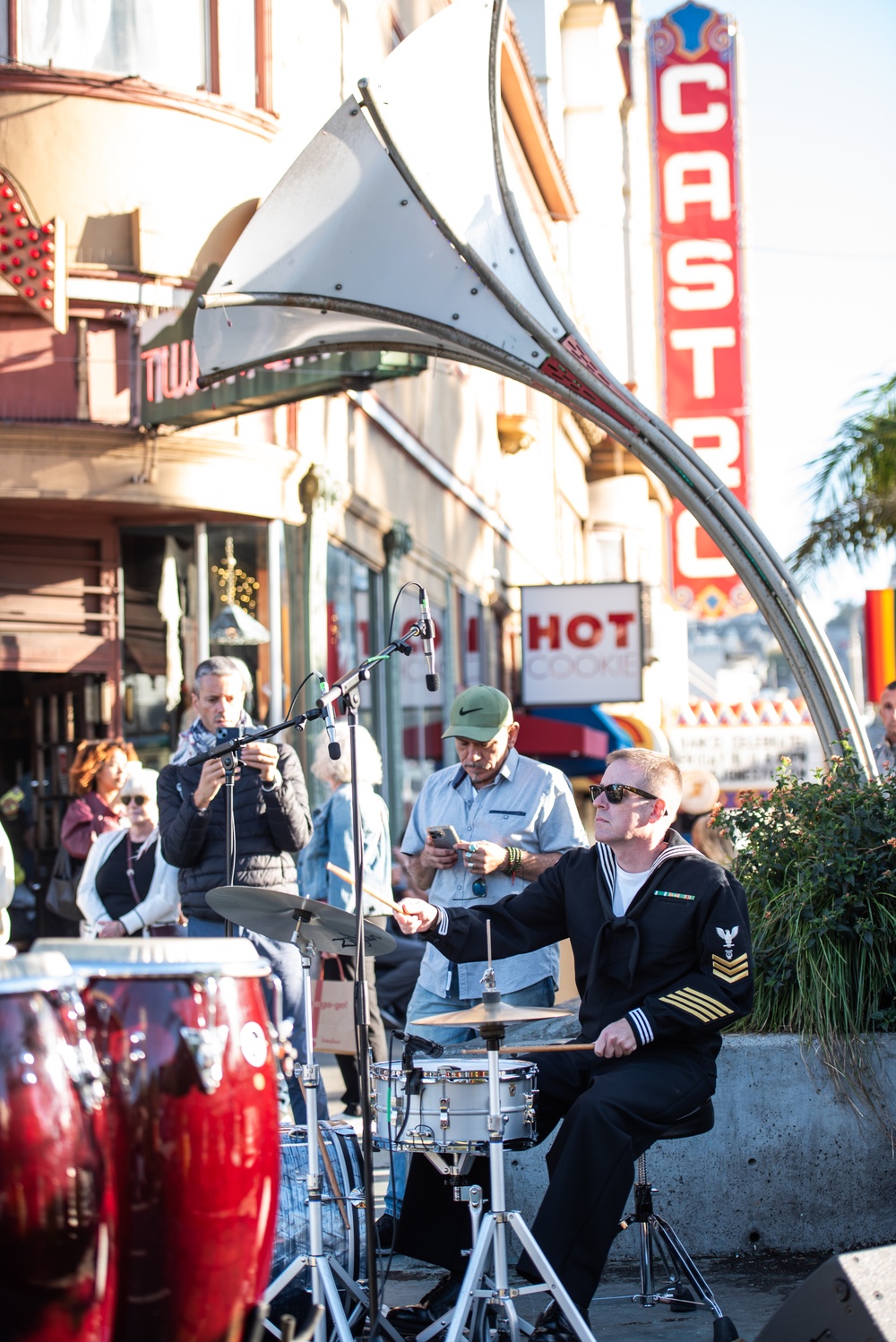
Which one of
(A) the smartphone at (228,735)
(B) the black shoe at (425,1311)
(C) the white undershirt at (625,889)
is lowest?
(B) the black shoe at (425,1311)

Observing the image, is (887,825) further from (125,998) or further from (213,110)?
(213,110)

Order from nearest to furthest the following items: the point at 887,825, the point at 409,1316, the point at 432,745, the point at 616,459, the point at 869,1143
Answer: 1. the point at 409,1316
2. the point at 869,1143
3. the point at 887,825
4. the point at 432,745
5. the point at 616,459

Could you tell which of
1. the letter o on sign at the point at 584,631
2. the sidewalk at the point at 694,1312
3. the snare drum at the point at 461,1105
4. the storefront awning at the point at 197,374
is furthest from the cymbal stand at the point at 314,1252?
the letter o on sign at the point at 584,631

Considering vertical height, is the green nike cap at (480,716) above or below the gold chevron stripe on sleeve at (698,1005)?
above

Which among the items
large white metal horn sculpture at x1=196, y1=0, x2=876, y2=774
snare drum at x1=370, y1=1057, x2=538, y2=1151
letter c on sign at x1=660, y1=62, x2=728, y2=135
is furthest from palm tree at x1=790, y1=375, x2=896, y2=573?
letter c on sign at x1=660, y1=62, x2=728, y2=135

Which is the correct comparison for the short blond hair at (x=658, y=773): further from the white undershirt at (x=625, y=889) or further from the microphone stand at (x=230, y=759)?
the microphone stand at (x=230, y=759)

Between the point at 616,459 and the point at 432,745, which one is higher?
the point at 616,459

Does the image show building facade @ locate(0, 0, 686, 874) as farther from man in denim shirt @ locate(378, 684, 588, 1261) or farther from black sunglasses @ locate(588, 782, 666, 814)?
black sunglasses @ locate(588, 782, 666, 814)

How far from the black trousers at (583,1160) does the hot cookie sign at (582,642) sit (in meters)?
14.8

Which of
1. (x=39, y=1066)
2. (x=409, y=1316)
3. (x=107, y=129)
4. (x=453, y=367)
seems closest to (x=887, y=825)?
(x=409, y=1316)

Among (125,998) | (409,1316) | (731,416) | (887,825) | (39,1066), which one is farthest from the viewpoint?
(731,416)

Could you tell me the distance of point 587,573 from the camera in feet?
110

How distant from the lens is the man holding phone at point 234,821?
6.47 meters

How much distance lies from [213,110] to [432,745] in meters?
7.81
